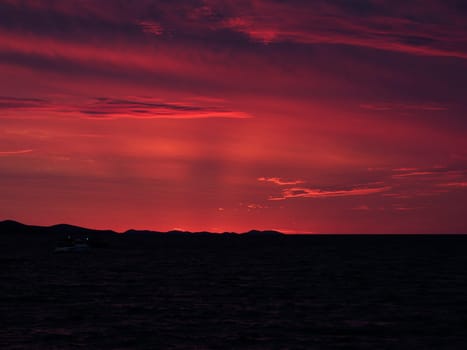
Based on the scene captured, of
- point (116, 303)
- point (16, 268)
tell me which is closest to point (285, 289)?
point (116, 303)

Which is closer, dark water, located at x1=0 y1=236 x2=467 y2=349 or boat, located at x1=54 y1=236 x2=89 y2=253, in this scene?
dark water, located at x1=0 y1=236 x2=467 y2=349

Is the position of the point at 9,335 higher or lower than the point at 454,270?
lower

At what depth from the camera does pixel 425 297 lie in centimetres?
7138

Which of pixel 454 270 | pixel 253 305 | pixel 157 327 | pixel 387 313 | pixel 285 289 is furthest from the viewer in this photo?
pixel 454 270

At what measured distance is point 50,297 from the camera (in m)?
70.4

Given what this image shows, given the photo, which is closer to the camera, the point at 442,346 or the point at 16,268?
the point at 442,346

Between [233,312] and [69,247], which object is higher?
[69,247]

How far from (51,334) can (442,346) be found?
23.9m

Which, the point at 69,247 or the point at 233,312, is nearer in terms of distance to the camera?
the point at 233,312

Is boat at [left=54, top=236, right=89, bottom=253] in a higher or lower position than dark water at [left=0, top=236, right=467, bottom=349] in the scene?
higher

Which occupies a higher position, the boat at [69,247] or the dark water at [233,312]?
the boat at [69,247]

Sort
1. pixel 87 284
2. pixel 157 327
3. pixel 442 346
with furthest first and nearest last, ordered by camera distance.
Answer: pixel 87 284
pixel 157 327
pixel 442 346

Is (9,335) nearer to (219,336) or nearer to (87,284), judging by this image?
(219,336)

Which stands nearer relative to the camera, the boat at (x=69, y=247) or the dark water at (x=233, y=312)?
the dark water at (x=233, y=312)
